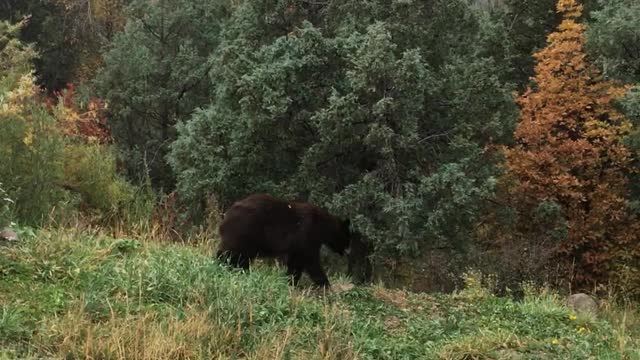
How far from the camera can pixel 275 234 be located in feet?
27.6

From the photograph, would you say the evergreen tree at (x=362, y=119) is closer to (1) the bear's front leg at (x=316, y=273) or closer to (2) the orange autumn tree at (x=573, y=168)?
(2) the orange autumn tree at (x=573, y=168)

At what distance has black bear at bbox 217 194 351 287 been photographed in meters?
8.07

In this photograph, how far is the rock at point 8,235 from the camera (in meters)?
6.86

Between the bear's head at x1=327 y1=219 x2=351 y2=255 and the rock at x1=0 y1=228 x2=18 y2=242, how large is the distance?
13.6 ft

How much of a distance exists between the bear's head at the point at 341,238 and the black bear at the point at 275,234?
12.4 inches

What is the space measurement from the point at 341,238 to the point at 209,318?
13.9 feet

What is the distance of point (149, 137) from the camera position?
26.3 meters

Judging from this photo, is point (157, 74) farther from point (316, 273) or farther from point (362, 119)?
point (316, 273)

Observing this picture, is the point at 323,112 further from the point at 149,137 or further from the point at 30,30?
the point at 30,30

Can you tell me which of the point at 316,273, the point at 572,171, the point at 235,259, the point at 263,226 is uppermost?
the point at 263,226

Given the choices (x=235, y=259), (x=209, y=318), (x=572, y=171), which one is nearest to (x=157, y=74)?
(x=572, y=171)

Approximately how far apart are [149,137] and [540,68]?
48.1 ft

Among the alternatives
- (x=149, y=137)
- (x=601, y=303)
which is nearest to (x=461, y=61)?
(x=601, y=303)

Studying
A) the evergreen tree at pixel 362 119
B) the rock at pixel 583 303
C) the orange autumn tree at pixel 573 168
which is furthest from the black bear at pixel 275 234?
the orange autumn tree at pixel 573 168
